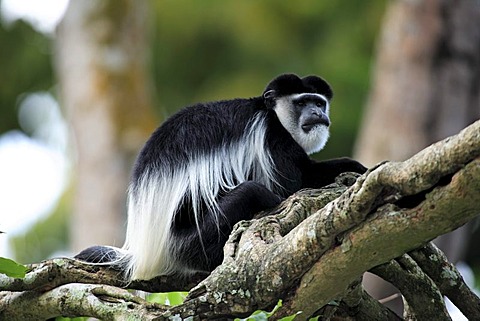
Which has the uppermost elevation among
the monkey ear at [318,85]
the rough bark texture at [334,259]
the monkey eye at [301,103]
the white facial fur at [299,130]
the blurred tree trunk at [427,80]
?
the blurred tree trunk at [427,80]

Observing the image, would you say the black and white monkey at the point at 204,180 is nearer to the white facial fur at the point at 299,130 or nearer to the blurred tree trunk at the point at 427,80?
the white facial fur at the point at 299,130

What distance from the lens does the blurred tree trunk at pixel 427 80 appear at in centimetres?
683

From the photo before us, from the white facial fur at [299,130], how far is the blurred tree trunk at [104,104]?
278cm

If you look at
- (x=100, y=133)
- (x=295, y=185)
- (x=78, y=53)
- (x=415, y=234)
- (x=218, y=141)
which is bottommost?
(x=415, y=234)

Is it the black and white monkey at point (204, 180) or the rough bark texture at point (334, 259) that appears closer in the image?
the rough bark texture at point (334, 259)

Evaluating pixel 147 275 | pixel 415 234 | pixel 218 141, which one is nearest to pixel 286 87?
pixel 218 141

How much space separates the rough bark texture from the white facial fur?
3.81ft

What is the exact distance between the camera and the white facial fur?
158 inches

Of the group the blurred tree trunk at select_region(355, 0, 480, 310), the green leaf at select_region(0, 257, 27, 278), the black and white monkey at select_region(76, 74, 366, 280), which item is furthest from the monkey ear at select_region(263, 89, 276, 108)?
the blurred tree trunk at select_region(355, 0, 480, 310)

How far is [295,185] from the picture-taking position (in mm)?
3568

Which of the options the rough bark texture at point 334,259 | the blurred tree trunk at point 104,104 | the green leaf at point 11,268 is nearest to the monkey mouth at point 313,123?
the rough bark texture at point 334,259

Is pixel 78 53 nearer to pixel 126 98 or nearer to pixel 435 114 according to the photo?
pixel 126 98

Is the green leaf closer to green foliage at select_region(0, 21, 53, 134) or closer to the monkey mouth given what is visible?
the monkey mouth

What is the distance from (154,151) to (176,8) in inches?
452
